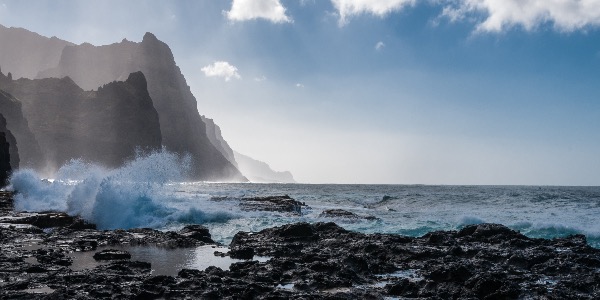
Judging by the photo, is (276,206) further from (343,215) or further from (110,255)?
(110,255)

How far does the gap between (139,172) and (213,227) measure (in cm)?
925

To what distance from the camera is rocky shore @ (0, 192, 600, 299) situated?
842 cm

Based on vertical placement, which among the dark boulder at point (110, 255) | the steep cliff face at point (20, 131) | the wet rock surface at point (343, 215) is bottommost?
the wet rock surface at point (343, 215)

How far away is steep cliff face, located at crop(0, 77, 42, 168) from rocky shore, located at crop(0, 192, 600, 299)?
100069 millimetres

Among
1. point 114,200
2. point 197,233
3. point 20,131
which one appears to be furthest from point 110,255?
point 20,131

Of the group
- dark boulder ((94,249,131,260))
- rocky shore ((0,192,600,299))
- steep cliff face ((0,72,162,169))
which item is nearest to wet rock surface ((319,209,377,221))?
rocky shore ((0,192,600,299))

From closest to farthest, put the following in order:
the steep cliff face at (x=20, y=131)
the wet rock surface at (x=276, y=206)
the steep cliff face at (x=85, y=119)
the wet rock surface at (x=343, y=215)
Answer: the wet rock surface at (x=343, y=215) < the wet rock surface at (x=276, y=206) < the steep cliff face at (x=20, y=131) < the steep cliff face at (x=85, y=119)

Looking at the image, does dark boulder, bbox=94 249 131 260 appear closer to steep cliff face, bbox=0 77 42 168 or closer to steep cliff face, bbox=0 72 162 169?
steep cliff face, bbox=0 77 42 168

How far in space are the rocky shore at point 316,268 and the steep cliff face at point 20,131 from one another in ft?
328

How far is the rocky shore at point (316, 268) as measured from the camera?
27.6 ft

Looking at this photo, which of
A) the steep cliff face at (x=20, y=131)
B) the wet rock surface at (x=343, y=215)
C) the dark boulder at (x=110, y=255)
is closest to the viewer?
the dark boulder at (x=110, y=255)

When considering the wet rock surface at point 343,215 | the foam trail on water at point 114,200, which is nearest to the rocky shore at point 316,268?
the foam trail on water at point 114,200

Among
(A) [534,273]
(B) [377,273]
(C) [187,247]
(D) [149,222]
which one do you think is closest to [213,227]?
(D) [149,222]

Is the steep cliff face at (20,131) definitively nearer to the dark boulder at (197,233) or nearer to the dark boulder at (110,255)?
the dark boulder at (197,233)
